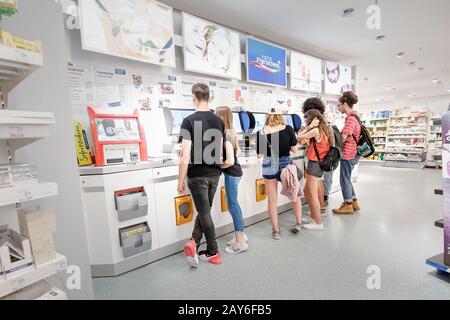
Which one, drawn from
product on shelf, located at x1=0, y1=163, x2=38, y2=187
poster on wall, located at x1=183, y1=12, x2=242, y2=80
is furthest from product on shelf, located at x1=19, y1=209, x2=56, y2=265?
poster on wall, located at x1=183, y1=12, x2=242, y2=80

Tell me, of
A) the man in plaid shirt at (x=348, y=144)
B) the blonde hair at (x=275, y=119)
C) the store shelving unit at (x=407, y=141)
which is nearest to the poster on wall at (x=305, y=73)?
the man in plaid shirt at (x=348, y=144)

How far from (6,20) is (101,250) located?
1.78m

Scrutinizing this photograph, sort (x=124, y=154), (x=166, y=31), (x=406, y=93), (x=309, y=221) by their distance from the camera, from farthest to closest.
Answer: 1. (x=406, y=93)
2. (x=309, y=221)
3. (x=166, y=31)
4. (x=124, y=154)

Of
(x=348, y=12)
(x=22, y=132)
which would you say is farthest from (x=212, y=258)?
(x=348, y=12)

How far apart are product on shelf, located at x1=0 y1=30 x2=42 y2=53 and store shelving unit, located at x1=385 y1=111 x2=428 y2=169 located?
9899 millimetres

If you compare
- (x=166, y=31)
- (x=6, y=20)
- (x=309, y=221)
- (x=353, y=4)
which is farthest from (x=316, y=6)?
(x=6, y=20)

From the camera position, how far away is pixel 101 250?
2.23m

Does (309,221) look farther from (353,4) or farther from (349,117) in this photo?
(353,4)

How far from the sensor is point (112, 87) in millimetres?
2707

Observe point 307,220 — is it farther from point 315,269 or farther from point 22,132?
point 22,132

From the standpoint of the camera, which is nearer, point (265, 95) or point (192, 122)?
point (192, 122)

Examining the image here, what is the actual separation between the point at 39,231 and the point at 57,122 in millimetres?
732

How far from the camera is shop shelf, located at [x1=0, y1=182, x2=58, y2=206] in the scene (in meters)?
1.03

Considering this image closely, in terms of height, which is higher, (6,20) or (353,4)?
(353,4)
